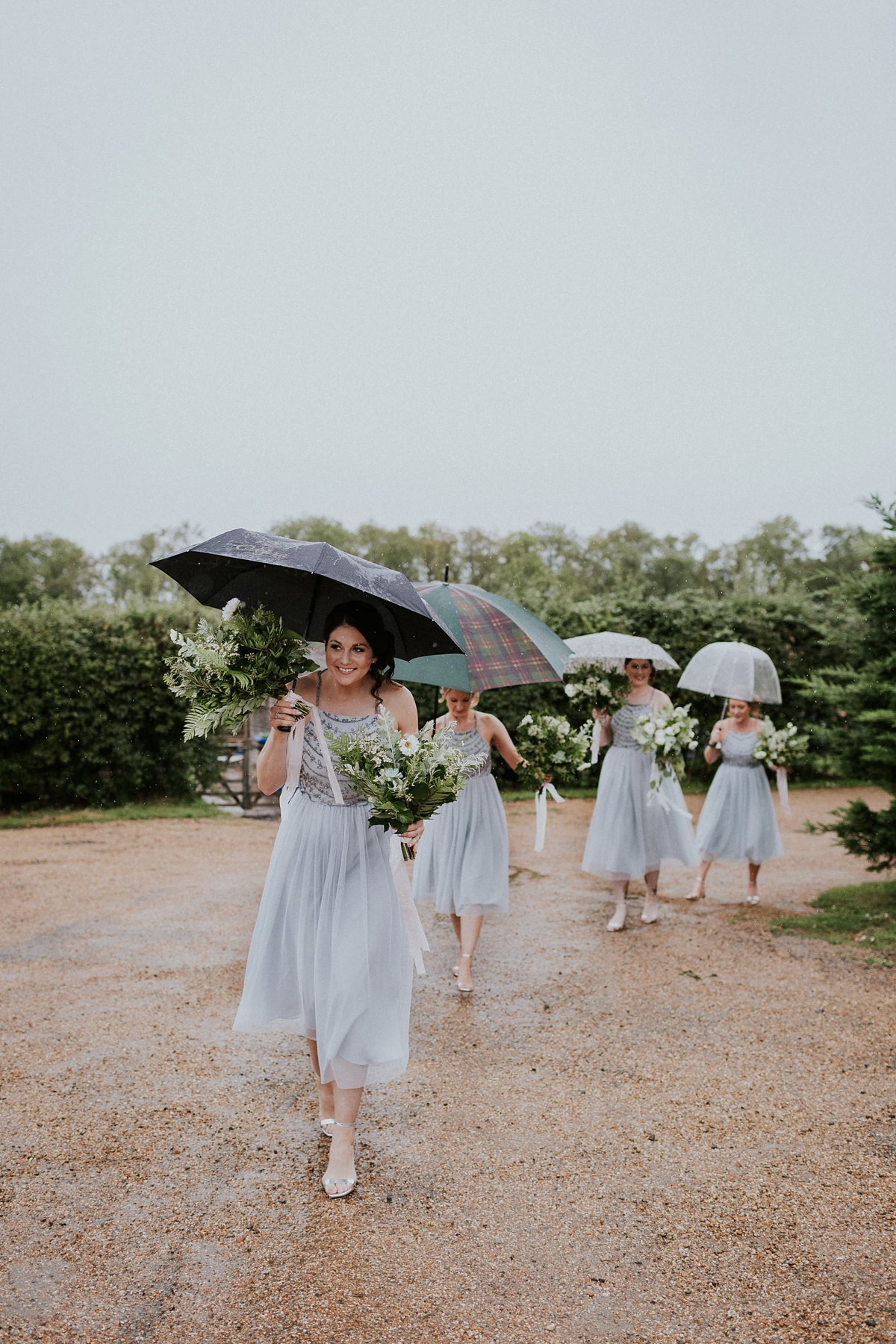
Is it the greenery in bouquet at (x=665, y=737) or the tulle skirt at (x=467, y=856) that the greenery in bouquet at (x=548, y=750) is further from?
the greenery in bouquet at (x=665, y=737)

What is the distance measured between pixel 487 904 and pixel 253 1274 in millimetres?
3200

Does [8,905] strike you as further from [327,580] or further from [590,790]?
[590,790]

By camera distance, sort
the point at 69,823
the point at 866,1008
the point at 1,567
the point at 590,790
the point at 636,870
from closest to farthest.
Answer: the point at 866,1008 < the point at 636,870 < the point at 69,823 < the point at 590,790 < the point at 1,567

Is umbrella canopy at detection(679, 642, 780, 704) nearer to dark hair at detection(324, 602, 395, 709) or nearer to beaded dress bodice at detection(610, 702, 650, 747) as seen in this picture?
beaded dress bodice at detection(610, 702, 650, 747)

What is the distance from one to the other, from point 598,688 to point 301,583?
4284 mm

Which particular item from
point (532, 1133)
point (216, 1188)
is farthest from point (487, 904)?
point (216, 1188)

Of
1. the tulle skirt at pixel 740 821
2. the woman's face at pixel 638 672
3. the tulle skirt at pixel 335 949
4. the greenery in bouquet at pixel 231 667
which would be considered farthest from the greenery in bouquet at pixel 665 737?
the greenery in bouquet at pixel 231 667

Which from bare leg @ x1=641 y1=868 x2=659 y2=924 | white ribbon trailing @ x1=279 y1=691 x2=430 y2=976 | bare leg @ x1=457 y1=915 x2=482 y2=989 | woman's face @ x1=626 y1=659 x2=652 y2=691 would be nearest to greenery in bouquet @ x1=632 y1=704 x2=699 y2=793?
woman's face @ x1=626 y1=659 x2=652 y2=691

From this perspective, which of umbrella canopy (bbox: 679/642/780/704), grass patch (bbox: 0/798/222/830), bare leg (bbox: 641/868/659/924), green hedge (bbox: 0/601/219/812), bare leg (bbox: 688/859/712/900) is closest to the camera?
bare leg (bbox: 641/868/659/924)

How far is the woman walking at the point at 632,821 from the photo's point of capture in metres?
7.65

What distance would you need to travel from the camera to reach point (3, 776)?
12852mm

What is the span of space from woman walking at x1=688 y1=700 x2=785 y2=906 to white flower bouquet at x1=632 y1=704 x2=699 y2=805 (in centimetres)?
84

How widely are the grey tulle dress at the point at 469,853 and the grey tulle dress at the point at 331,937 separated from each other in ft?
7.24

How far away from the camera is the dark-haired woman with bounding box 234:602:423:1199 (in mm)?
3555
